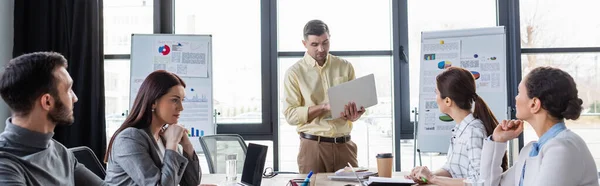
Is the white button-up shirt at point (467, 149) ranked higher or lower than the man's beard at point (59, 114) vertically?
lower

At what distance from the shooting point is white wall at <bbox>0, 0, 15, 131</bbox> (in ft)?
14.2

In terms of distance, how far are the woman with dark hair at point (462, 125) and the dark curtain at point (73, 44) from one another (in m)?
3.11

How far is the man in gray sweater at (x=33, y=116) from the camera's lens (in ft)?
4.89

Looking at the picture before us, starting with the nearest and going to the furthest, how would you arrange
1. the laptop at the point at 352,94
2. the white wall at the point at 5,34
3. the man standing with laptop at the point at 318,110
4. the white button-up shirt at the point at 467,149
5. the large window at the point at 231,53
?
the white button-up shirt at the point at 467,149
the laptop at the point at 352,94
the man standing with laptop at the point at 318,110
the white wall at the point at 5,34
the large window at the point at 231,53

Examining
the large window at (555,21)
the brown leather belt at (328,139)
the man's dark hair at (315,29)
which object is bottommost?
the brown leather belt at (328,139)

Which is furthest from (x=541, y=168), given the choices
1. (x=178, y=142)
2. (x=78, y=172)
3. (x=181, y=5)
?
(x=181, y=5)

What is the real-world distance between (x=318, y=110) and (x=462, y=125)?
3.65ft

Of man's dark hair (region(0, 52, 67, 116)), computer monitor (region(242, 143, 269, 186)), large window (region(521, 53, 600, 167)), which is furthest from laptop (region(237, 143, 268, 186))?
large window (region(521, 53, 600, 167))

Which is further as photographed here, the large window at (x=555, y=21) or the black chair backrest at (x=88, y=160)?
the large window at (x=555, y=21)

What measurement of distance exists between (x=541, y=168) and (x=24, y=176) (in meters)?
1.60

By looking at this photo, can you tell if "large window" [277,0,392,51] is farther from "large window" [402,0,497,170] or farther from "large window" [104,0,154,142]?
"large window" [104,0,154,142]

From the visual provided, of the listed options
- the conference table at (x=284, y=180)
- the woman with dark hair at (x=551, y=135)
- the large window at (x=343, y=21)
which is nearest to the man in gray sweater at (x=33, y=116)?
the conference table at (x=284, y=180)

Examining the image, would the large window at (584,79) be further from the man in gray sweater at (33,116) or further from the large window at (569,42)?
the man in gray sweater at (33,116)

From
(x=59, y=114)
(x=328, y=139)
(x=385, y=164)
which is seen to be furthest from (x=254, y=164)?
(x=328, y=139)
